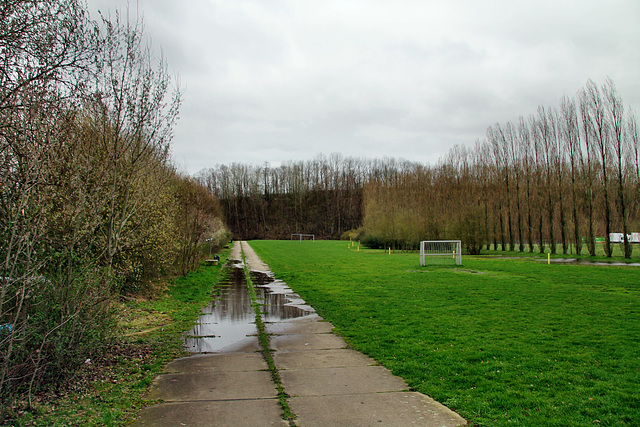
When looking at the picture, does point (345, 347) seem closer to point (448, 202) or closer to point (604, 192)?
point (604, 192)

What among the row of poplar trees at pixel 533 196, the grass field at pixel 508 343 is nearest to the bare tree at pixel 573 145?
the row of poplar trees at pixel 533 196

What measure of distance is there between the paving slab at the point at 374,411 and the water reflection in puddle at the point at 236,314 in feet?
9.28

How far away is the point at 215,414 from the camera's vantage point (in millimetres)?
4434

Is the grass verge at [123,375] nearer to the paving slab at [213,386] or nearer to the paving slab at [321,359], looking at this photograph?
the paving slab at [213,386]

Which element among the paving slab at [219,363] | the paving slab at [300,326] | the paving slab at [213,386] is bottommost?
the paving slab at [300,326]

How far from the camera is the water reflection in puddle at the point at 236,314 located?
7684mm

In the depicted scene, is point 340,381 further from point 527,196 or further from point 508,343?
point 527,196

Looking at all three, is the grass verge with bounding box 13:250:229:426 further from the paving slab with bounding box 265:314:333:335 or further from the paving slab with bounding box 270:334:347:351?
the paving slab with bounding box 265:314:333:335

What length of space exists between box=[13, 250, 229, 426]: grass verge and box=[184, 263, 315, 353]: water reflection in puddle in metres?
0.32

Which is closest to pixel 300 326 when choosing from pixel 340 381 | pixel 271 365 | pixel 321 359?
pixel 321 359

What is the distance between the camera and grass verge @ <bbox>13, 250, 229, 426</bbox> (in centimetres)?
429

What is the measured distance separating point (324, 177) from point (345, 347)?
12191 cm

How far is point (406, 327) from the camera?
8.76 m

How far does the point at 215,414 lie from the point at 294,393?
980 millimetres
